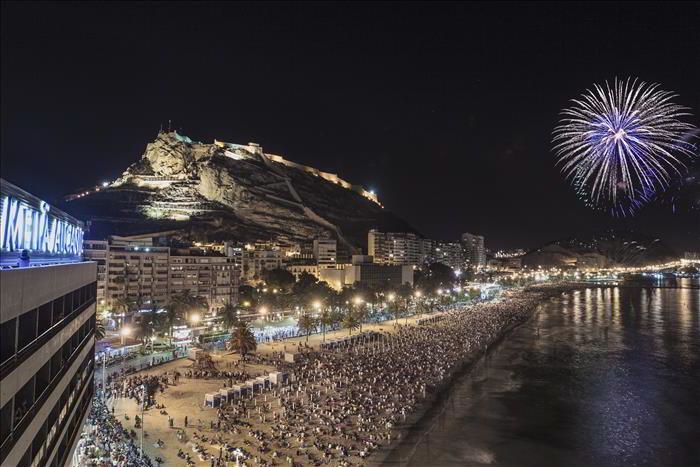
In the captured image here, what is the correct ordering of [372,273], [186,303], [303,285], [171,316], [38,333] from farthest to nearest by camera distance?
[372,273]
[303,285]
[186,303]
[171,316]
[38,333]

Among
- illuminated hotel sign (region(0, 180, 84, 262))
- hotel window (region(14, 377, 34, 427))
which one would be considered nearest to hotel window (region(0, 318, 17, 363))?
hotel window (region(14, 377, 34, 427))

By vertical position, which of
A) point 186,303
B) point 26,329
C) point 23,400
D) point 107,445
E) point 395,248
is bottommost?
point 107,445

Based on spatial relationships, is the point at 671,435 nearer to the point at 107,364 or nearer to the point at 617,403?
the point at 617,403

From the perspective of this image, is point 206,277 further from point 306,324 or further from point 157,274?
point 306,324

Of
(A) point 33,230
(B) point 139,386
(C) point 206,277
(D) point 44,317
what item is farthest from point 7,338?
(C) point 206,277

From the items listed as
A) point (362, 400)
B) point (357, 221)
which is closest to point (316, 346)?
point (362, 400)

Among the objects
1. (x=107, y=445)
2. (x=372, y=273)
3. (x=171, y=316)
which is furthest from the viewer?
(x=372, y=273)

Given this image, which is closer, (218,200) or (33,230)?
(33,230)
